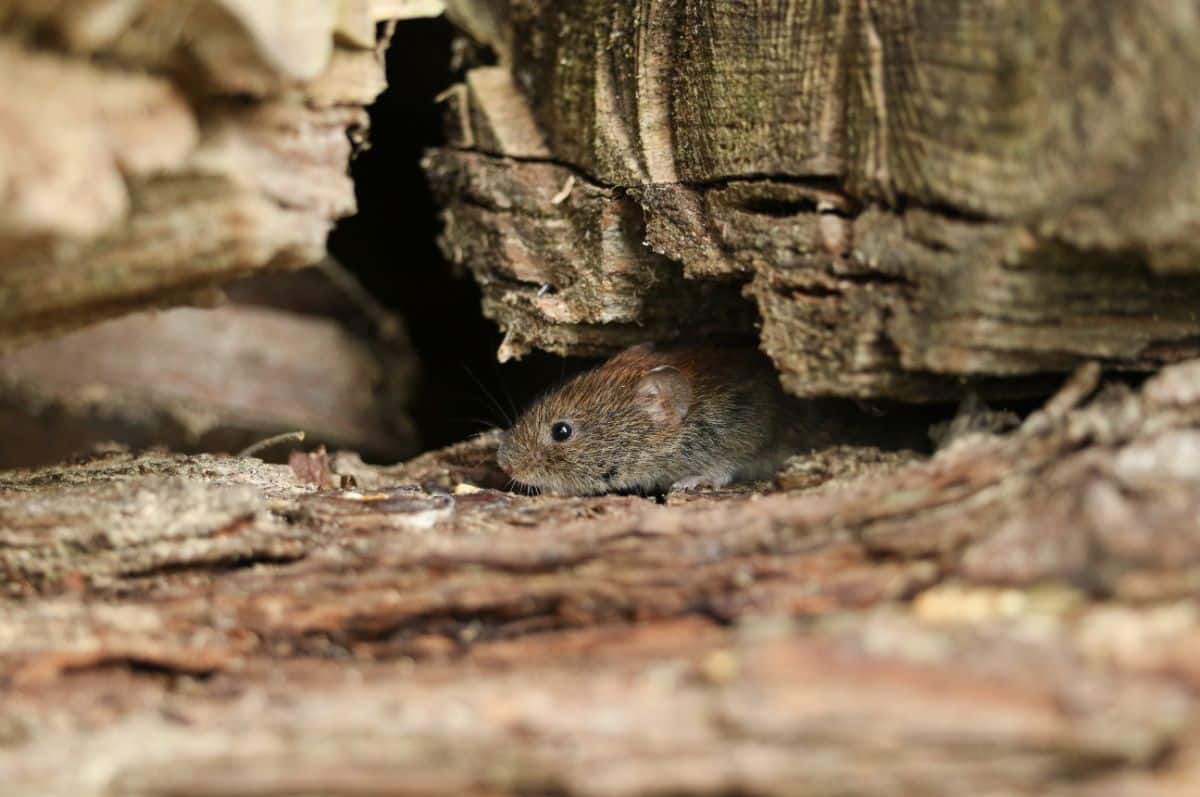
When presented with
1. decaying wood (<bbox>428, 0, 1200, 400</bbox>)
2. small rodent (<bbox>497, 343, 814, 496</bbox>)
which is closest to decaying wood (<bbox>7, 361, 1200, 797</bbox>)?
decaying wood (<bbox>428, 0, 1200, 400</bbox>)

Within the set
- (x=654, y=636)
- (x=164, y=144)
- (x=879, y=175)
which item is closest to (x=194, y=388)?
(x=164, y=144)

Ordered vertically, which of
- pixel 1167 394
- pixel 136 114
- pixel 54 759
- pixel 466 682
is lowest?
pixel 54 759

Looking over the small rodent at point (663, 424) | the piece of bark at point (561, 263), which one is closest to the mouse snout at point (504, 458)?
the small rodent at point (663, 424)

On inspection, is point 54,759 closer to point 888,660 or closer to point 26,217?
point 26,217

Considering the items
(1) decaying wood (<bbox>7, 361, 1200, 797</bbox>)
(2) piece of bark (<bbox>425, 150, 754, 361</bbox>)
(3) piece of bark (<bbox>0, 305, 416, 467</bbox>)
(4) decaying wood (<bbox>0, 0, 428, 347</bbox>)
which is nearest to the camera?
(1) decaying wood (<bbox>7, 361, 1200, 797</bbox>)

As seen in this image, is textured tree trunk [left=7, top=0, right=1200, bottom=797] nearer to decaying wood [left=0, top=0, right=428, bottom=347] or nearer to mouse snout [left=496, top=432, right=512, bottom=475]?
decaying wood [left=0, top=0, right=428, bottom=347]

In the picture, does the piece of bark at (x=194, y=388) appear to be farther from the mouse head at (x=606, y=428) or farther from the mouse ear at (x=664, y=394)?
the mouse ear at (x=664, y=394)

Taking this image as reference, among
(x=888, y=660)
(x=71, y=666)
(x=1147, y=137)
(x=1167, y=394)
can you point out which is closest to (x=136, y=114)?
(x=71, y=666)
